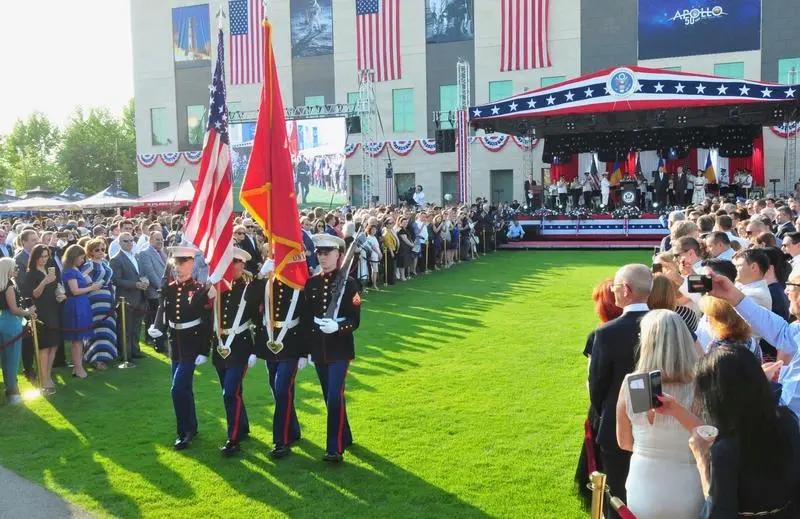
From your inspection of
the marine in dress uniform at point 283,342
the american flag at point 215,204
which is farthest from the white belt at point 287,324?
the american flag at point 215,204

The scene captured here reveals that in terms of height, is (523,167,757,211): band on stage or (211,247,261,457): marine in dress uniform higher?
(523,167,757,211): band on stage

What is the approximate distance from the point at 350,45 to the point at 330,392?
1389 inches

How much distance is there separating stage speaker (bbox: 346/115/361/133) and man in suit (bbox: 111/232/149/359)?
2503 centimetres

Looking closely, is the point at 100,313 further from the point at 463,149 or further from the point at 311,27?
the point at 311,27

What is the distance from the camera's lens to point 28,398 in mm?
8969

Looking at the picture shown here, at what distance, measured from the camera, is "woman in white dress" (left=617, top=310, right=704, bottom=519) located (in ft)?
11.1

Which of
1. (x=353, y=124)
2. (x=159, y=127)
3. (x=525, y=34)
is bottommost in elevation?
(x=353, y=124)

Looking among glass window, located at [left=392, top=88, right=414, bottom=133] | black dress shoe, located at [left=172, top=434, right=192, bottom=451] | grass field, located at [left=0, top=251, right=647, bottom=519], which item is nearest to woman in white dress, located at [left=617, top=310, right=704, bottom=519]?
grass field, located at [left=0, top=251, right=647, bottom=519]

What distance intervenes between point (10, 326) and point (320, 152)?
27.1 metres

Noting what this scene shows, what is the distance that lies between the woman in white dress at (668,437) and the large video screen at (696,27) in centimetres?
3384

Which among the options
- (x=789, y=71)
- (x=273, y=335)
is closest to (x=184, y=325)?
(x=273, y=335)

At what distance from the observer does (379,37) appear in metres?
38.5

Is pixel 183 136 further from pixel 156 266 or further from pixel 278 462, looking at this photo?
pixel 278 462

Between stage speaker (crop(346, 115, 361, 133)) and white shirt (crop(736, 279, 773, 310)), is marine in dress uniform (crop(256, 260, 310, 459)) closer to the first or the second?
white shirt (crop(736, 279, 773, 310))
